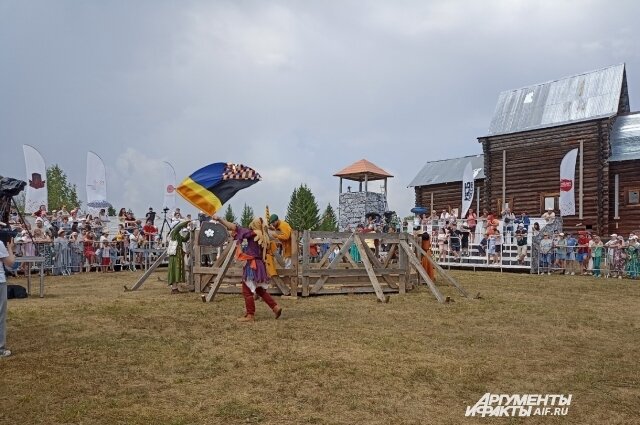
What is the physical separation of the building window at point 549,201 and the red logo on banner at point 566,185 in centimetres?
→ 565

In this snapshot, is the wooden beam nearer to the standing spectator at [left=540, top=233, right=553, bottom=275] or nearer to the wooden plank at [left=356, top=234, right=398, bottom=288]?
the wooden plank at [left=356, top=234, right=398, bottom=288]

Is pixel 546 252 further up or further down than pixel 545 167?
further down

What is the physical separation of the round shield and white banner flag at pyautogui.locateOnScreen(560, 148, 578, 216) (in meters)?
17.3

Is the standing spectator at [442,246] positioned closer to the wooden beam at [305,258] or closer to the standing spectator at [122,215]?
the wooden beam at [305,258]

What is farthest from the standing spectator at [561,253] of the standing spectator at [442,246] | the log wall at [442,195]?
the log wall at [442,195]

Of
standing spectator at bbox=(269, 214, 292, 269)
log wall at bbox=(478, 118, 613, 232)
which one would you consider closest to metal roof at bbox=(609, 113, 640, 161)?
log wall at bbox=(478, 118, 613, 232)

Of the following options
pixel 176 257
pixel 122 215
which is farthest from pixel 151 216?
pixel 176 257

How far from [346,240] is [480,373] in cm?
673

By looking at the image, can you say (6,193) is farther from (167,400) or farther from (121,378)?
(167,400)

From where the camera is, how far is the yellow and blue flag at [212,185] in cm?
1103

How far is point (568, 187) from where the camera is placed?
82.3 ft

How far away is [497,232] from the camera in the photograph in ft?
75.0

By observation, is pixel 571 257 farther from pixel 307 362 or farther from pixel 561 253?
pixel 307 362

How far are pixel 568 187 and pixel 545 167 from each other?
22.0ft
